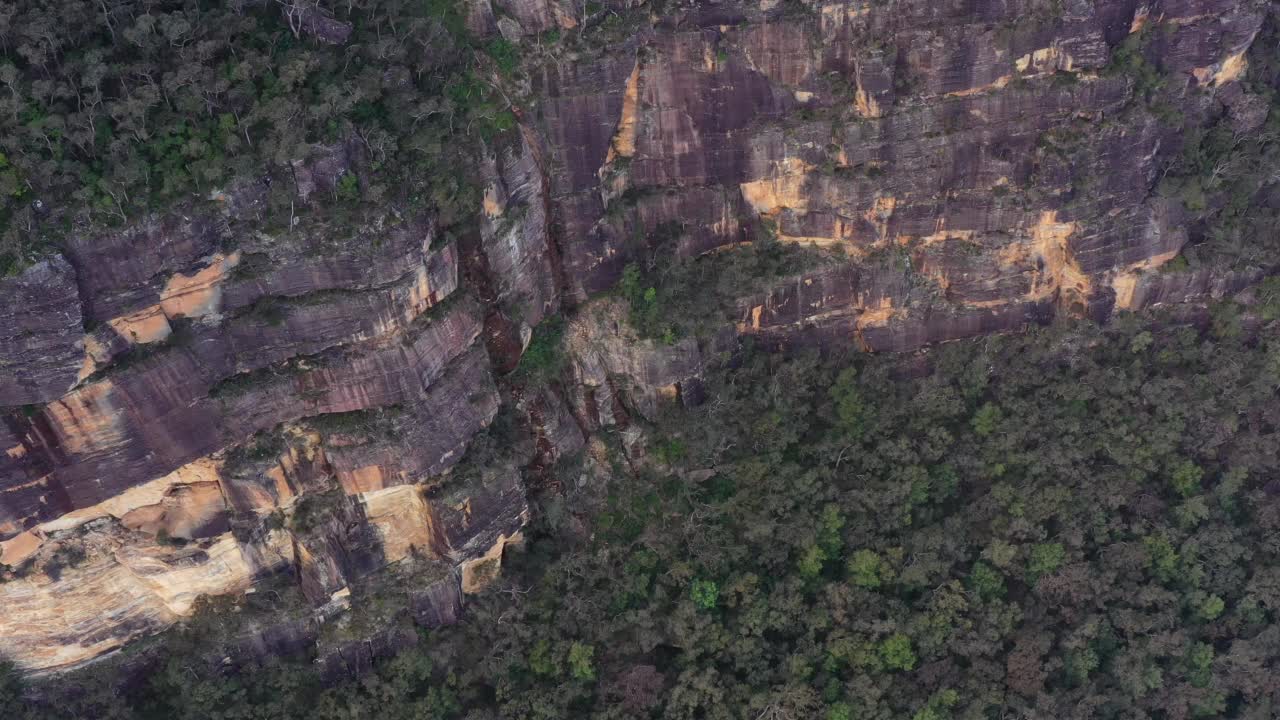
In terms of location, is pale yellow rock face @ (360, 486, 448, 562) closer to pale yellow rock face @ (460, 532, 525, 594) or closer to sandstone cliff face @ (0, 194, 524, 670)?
sandstone cliff face @ (0, 194, 524, 670)

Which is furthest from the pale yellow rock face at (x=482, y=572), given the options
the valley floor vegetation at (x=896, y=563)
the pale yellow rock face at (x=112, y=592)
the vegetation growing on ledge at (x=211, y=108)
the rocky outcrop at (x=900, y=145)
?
the vegetation growing on ledge at (x=211, y=108)

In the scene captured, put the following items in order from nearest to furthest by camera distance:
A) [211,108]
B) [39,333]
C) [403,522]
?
[39,333], [211,108], [403,522]

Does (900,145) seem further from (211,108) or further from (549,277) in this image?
(211,108)

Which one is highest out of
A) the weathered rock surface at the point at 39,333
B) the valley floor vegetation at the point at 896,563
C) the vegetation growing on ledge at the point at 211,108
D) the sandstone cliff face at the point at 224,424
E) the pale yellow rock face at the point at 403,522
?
the vegetation growing on ledge at the point at 211,108

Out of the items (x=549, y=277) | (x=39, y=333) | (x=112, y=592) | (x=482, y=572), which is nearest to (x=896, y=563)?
(x=482, y=572)

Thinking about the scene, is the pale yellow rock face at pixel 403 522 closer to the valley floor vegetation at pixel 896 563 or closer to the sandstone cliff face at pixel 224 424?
the sandstone cliff face at pixel 224 424

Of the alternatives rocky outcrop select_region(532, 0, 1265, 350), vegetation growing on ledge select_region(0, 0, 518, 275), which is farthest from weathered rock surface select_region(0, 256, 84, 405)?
rocky outcrop select_region(532, 0, 1265, 350)

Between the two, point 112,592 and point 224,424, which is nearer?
point 224,424
